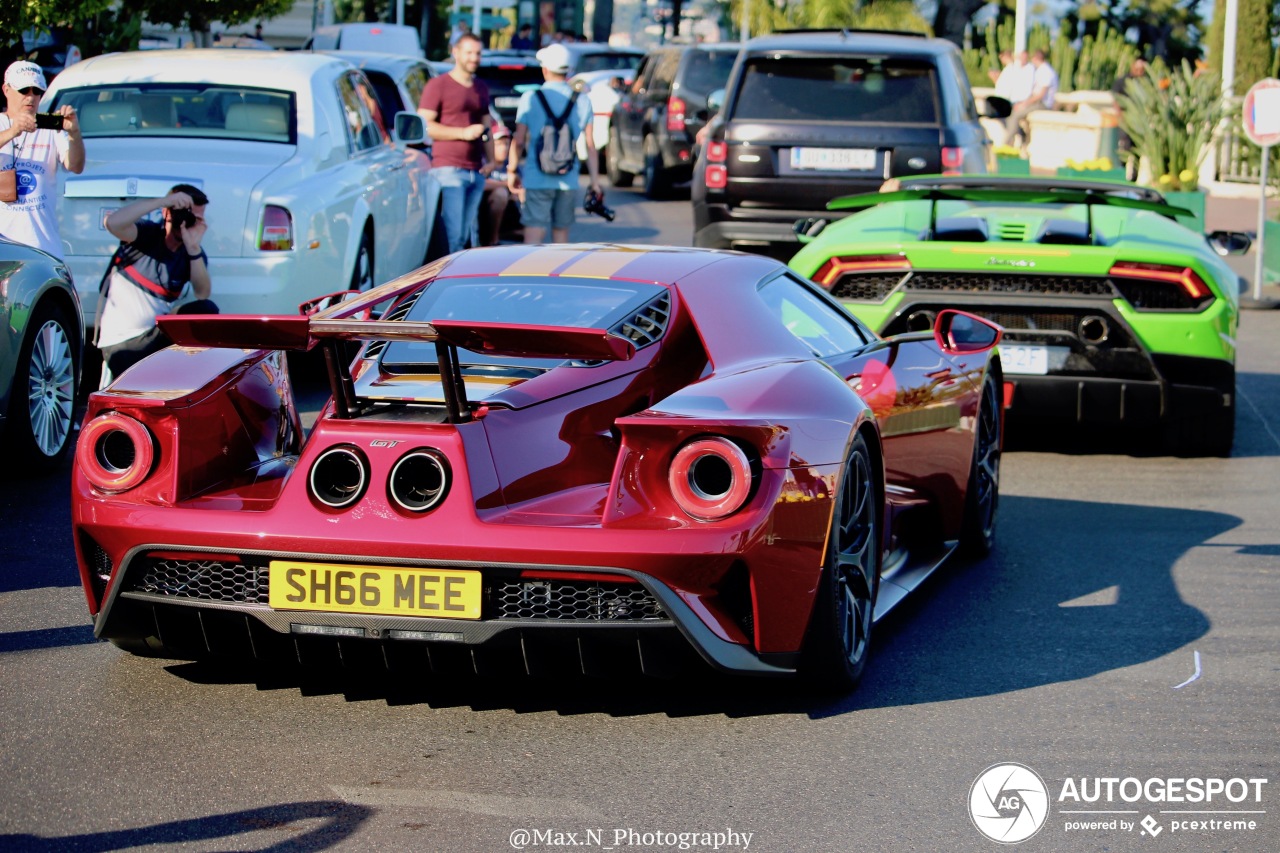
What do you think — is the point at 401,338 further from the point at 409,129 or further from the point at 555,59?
the point at 555,59

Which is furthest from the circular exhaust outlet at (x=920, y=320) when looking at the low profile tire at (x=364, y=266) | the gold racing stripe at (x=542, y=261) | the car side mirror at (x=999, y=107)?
the car side mirror at (x=999, y=107)

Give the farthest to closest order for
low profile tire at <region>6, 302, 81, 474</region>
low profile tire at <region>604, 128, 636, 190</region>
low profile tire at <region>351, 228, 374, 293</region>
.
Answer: low profile tire at <region>604, 128, 636, 190</region>, low profile tire at <region>351, 228, 374, 293</region>, low profile tire at <region>6, 302, 81, 474</region>

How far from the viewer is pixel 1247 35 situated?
33.5m

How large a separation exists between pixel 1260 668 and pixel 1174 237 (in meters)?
3.89

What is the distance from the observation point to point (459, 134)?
13.7m

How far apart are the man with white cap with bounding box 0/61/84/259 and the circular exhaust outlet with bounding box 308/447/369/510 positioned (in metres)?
4.80

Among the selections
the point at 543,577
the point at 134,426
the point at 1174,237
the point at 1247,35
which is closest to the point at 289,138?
the point at 1174,237

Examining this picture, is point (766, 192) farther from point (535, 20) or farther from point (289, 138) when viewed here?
point (535, 20)

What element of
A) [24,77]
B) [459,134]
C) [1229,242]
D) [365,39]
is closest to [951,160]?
[459,134]

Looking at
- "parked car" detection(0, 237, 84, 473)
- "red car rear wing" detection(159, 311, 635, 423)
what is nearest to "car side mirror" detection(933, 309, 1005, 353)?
"red car rear wing" detection(159, 311, 635, 423)

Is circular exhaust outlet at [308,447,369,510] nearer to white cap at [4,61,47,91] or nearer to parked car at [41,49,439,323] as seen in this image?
parked car at [41,49,439,323]

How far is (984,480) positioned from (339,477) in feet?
10.3

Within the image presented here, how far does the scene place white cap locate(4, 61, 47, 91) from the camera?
909 centimetres

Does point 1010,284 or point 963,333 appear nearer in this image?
point 963,333
